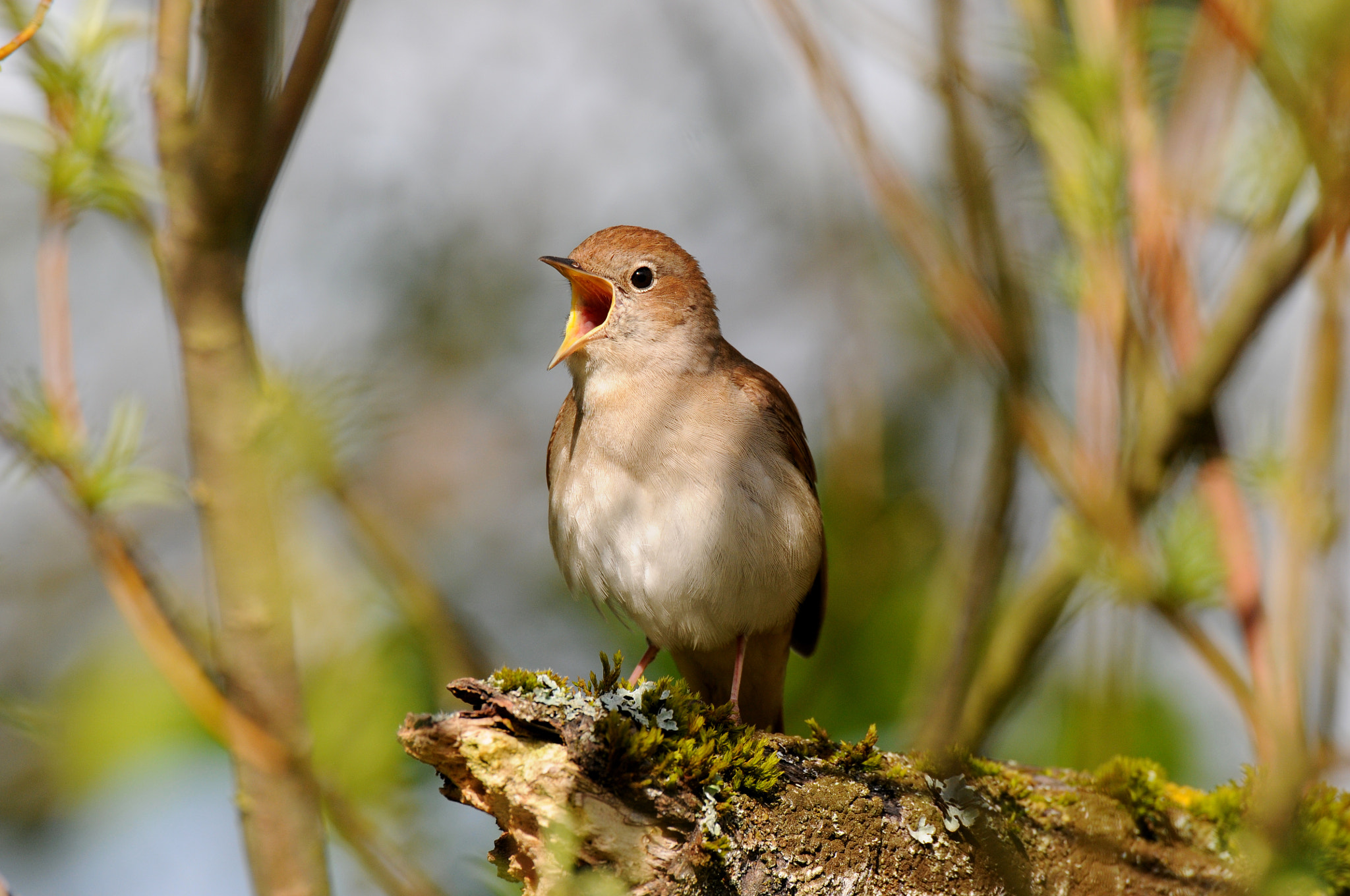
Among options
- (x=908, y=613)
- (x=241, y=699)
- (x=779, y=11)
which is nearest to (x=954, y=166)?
(x=779, y=11)

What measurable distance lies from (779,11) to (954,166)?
706 millimetres

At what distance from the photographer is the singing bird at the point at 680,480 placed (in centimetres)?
396

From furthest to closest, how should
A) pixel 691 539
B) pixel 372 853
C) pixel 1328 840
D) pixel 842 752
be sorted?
pixel 691 539 → pixel 1328 840 → pixel 842 752 → pixel 372 853

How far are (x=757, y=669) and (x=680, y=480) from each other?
3.42ft

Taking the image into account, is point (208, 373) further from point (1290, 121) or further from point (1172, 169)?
Answer: point (1172, 169)

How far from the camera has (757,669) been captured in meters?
4.55

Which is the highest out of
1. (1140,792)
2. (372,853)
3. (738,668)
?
(738,668)

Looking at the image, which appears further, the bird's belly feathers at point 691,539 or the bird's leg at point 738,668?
the bird's leg at point 738,668

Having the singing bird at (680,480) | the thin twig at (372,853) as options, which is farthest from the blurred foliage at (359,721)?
the singing bird at (680,480)

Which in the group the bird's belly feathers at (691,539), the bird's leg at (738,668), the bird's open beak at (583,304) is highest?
the bird's open beak at (583,304)

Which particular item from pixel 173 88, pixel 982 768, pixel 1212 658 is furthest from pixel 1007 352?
pixel 173 88

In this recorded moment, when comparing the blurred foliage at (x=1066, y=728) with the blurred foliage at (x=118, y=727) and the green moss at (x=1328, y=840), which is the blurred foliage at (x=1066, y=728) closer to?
the green moss at (x=1328, y=840)

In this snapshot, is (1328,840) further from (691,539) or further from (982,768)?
(691,539)

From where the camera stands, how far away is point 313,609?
10.3 feet
